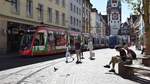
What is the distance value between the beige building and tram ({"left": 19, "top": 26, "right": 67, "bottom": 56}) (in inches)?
82.5

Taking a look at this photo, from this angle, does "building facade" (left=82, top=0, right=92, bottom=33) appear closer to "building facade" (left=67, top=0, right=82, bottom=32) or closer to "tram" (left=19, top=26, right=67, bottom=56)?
"building facade" (left=67, top=0, right=82, bottom=32)

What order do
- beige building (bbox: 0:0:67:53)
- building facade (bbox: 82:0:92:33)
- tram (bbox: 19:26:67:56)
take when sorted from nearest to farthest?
tram (bbox: 19:26:67:56) < beige building (bbox: 0:0:67:53) < building facade (bbox: 82:0:92:33)

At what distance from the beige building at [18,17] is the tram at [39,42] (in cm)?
209

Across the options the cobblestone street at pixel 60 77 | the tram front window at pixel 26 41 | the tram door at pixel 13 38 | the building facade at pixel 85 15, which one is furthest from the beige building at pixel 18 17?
the building facade at pixel 85 15

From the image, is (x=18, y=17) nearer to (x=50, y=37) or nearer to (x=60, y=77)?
(x=50, y=37)

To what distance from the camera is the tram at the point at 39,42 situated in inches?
1222

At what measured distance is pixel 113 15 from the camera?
182500 mm

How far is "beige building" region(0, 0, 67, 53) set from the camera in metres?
36.5

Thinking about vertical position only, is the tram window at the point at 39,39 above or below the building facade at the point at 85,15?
below

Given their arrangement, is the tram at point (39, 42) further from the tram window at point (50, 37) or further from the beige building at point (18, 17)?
the beige building at point (18, 17)

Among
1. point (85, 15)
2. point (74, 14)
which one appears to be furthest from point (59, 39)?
point (85, 15)

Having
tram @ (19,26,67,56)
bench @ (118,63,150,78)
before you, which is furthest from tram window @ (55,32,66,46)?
bench @ (118,63,150,78)

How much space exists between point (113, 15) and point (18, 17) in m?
146

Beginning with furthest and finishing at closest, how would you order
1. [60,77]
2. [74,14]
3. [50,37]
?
[74,14] < [50,37] < [60,77]
